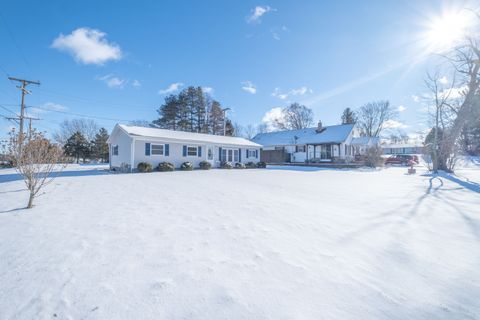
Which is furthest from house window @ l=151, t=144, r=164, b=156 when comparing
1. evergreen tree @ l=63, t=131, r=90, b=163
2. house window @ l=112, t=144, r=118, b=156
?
evergreen tree @ l=63, t=131, r=90, b=163

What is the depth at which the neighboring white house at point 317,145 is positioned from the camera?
1092 inches

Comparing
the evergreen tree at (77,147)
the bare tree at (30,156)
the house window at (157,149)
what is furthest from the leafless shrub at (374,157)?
the evergreen tree at (77,147)

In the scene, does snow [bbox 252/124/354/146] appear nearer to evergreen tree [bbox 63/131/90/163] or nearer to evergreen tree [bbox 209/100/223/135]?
evergreen tree [bbox 209/100/223/135]

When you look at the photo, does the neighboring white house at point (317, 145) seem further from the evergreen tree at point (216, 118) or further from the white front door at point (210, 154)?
the white front door at point (210, 154)

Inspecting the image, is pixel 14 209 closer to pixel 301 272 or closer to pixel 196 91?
pixel 301 272

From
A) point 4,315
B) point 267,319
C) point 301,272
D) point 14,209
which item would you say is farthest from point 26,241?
point 301,272

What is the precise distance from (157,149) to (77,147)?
24.1 metres

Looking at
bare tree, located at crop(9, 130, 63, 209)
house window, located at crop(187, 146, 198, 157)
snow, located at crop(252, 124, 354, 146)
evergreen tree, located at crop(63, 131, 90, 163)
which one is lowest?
bare tree, located at crop(9, 130, 63, 209)

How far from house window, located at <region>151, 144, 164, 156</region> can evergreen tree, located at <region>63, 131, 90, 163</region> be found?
23.9m

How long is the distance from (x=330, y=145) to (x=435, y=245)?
26.6 meters

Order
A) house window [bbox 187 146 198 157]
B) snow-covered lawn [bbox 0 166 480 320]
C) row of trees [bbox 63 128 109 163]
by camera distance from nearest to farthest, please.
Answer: snow-covered lawn [bbox 0 166 480 320], house window [bbox 187 146 198 157], row of trees [bbox 63 128 109 163]

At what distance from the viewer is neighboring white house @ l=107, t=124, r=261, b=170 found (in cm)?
1644

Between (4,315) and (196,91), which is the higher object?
(196,91)

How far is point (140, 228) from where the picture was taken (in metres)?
4.04
